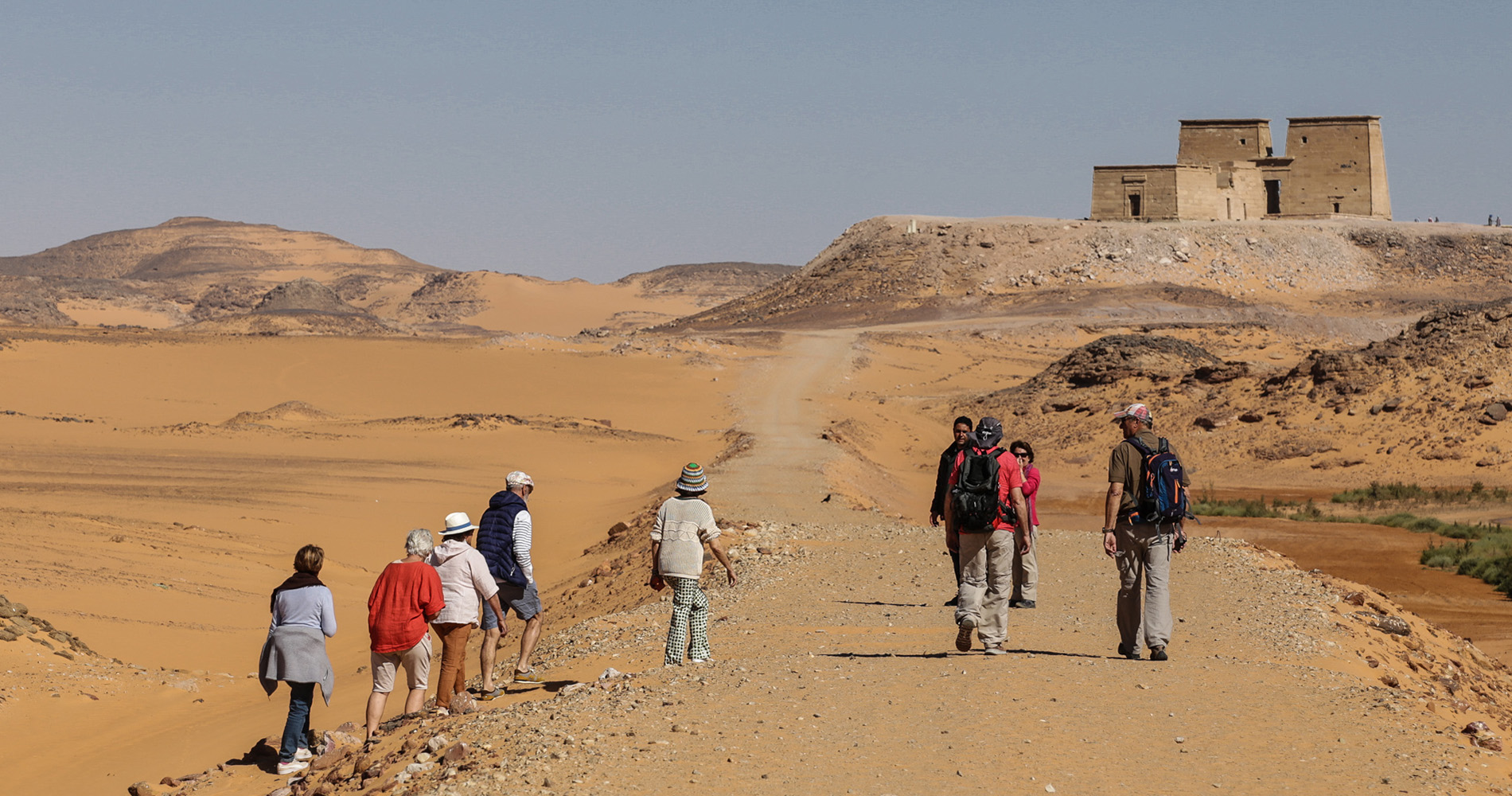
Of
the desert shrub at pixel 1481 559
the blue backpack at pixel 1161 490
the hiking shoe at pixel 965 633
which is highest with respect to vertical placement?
the blue backpack at pixel 1161 490

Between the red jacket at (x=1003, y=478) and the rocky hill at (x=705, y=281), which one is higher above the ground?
the rocky hill at (x=705, y=281)

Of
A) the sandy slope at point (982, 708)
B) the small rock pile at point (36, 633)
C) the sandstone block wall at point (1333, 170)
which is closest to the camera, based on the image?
the sandy slope at point (982, 708)

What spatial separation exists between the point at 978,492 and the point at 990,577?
1.89ft

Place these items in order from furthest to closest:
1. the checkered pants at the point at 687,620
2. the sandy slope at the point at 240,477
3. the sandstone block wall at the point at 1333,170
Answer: the sandstone block wall at the point at 1333,170 → the sandy slope at the point at 240,477 → the checkered pants at the point at 687,620

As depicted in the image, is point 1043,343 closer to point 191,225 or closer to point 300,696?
point 300,696

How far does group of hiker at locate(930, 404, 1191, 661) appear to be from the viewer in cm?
895

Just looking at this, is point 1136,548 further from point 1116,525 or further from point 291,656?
point 291,656

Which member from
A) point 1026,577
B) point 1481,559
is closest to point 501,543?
point 1026,577

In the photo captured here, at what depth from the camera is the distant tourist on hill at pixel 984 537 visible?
9062 mm

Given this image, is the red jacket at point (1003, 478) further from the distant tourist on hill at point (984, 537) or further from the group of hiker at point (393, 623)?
the group of hiker at point (393, 623)

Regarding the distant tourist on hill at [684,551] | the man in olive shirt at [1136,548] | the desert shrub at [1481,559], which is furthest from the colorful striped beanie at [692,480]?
the desert shrub at [1481,559]

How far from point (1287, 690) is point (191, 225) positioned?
17868 centimetres

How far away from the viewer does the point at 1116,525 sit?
361 inches

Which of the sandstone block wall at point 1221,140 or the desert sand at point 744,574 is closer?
the desert sand at point 744,574
